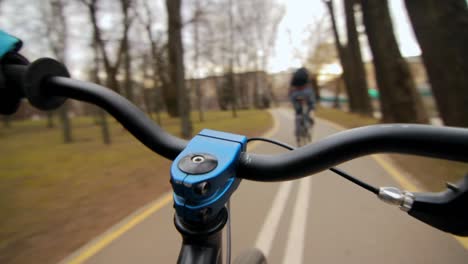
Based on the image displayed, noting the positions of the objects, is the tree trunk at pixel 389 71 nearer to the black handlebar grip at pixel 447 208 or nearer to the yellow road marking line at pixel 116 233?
the yellow road marking line at pixel 116 233

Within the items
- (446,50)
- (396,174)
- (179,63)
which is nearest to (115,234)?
(396,174)

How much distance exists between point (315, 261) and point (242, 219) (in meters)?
1.25

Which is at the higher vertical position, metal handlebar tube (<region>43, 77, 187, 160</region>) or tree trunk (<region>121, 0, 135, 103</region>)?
tree trunk (<region>121, 0, 135, 103</region>)

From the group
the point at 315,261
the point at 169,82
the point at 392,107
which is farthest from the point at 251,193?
the point at 169,82

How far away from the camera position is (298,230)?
3.36 metres

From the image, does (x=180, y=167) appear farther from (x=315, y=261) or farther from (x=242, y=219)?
(x=242, y=219)

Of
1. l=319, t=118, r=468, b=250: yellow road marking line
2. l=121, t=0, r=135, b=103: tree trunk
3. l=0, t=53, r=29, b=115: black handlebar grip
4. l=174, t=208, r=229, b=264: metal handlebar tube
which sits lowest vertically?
l=319, t=118, r=468, b=250: yellow road marking line

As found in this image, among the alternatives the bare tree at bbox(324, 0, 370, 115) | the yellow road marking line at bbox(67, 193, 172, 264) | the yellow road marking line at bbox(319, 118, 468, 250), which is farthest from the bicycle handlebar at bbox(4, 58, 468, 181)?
the bare tree at bbox(324, 0, 370, 115)

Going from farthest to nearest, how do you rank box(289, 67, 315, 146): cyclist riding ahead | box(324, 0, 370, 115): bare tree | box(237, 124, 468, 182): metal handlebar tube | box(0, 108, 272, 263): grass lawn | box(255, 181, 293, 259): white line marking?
box(324, 0, 370, 115): bare tree → box(289, 67, 315, 146): cyclist riding ahead → box(0, 108, 272, 263): grass lawn → box(255, 181, 293, 259): white line marking → box(237, 124, 468, 182): metal handlebar tube

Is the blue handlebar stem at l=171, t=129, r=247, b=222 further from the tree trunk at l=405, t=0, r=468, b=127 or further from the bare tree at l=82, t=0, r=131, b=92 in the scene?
the bare tree at l=82, t=0, r=131, b=92

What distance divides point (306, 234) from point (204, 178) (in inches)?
113

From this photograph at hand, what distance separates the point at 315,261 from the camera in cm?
267

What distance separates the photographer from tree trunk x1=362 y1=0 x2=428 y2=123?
938 centimetres

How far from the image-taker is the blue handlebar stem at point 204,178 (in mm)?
656
